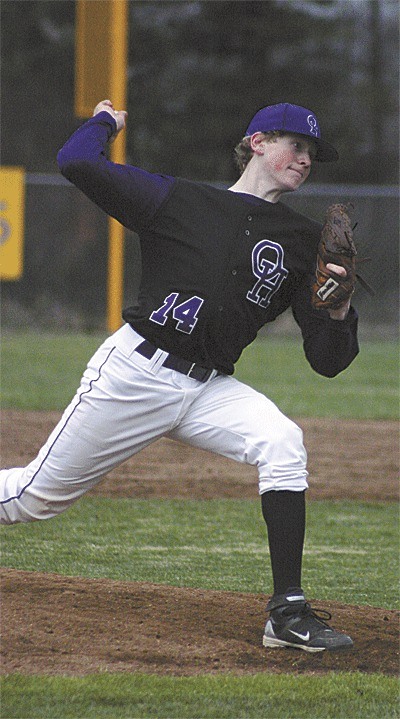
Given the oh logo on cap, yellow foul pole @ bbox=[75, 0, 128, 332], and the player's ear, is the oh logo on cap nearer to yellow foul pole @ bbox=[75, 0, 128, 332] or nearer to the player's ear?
the player's ear

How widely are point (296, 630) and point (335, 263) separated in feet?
3.96

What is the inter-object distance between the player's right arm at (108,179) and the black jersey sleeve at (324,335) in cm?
63

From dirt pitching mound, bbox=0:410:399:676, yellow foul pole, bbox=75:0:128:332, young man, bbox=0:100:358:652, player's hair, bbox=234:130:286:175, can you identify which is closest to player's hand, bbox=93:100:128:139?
young man, bbox=0:100:358:652

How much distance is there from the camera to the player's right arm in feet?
12.6

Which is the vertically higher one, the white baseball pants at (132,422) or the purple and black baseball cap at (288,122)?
the purple and black baseball cap at (288,122)

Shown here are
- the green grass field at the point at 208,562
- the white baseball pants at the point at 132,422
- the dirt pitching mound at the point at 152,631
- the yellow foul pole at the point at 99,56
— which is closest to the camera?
the green grass field at the point at 208,562

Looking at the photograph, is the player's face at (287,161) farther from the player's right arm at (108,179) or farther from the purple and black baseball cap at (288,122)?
the player's right arm at (108,179)

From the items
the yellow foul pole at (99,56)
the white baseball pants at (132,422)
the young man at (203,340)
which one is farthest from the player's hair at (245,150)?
the yellow foul pole at (99,56)

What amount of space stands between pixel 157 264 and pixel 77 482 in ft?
2.59

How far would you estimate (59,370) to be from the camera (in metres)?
13.0

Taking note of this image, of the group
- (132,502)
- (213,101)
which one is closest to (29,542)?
(132,502)

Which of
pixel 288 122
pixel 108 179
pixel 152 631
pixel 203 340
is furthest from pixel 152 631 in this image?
pixel 288 122

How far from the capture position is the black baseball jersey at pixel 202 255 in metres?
3.91

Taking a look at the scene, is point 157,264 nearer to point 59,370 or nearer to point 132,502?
point 132,502
